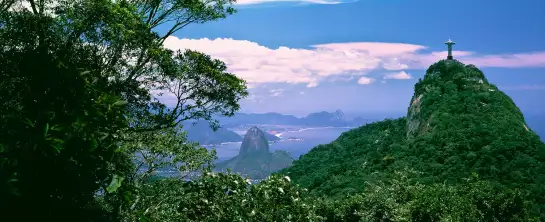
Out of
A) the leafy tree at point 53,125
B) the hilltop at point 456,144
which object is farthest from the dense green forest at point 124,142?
the hilltop at point 456,144

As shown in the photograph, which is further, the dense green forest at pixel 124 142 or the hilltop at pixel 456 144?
the hilltop at pixel 456 144

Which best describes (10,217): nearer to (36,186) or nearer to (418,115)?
(36,186)

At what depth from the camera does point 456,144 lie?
4144cm

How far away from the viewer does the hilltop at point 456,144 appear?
3506 centimetres

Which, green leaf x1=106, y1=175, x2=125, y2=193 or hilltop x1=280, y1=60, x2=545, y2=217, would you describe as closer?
green leaf x1=106, y1=175, x2=125, y2=193

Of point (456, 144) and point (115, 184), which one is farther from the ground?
point (115, 184)

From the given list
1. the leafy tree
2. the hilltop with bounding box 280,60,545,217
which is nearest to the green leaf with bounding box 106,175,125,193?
the leafy tree

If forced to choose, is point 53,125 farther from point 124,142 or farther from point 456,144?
point 456,144

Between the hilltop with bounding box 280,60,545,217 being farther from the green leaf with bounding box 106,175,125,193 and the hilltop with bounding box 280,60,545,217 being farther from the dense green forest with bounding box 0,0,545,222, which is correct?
the green leaf with bounding box 106,175,125,193

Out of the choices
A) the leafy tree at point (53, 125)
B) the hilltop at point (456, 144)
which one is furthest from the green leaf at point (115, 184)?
the hilltop at point (456, 144)

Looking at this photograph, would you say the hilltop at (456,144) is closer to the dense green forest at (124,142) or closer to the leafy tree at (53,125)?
the dense green forest at (124,142)

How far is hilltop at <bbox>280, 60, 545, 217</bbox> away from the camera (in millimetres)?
35062

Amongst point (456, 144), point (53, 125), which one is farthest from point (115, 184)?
point (456, 144)

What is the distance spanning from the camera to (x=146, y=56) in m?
13.7
